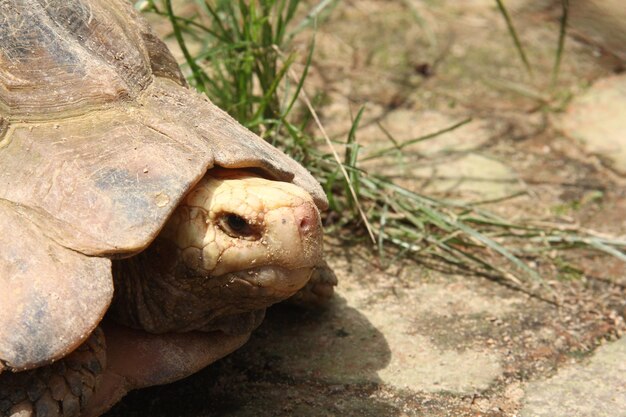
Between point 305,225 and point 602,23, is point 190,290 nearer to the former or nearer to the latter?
point 305,225

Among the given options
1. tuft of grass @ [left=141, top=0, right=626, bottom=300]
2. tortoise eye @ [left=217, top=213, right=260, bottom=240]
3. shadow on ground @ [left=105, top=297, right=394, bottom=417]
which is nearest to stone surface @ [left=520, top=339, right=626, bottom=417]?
shadow on ground @ [left=105, top=297, right=394, bottom=417]

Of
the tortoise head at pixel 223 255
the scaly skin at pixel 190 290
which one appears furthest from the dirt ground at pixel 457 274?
the tortoise head at pixel 223 255

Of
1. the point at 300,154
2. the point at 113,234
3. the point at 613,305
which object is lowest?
the point at 613,305

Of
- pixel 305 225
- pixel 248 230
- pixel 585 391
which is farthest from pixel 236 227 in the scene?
pixel 585 391

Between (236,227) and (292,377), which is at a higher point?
(236,227)

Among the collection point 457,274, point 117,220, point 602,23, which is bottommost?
point 457,274

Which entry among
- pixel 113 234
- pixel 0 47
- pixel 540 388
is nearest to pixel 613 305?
pixel 540 388

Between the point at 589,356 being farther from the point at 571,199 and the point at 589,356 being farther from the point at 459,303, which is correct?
the point at 571,199

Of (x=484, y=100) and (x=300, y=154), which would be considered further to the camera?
(x=484, y=100)
